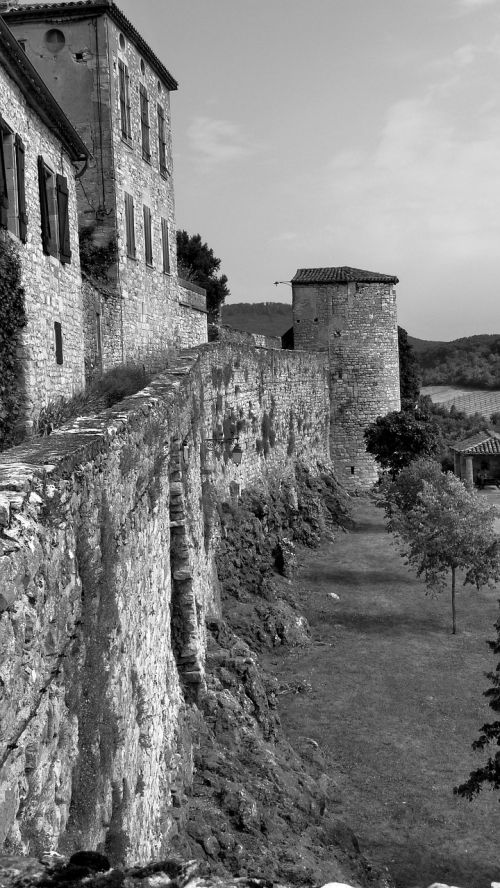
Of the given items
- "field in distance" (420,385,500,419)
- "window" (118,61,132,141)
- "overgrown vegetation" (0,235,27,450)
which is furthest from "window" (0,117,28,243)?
"field in distance" (420,385,500,419)

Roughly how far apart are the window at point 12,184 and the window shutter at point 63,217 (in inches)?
73.9

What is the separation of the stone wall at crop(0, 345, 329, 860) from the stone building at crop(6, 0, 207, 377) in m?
8.10

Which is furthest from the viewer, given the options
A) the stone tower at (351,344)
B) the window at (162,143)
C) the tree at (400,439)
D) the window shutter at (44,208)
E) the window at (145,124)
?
the stone tower at (351,344)

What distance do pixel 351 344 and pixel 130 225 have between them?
15.2 meters

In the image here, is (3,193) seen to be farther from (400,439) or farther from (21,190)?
(400,439)

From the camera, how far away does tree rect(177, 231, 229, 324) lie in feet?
Result: 140

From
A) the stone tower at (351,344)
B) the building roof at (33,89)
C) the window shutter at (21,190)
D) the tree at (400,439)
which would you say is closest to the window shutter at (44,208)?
the building roof at (33,89)

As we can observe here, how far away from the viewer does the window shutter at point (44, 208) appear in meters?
12.0

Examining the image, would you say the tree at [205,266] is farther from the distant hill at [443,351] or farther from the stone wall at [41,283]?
the distant hill at [443,351]

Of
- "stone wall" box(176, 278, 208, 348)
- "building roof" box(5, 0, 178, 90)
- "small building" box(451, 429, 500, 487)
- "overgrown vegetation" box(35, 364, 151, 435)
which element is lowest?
"small building" box(451, 429, 500, 487)

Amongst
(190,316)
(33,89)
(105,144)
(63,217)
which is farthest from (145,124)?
(33,89)

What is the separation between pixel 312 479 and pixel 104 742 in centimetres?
2362

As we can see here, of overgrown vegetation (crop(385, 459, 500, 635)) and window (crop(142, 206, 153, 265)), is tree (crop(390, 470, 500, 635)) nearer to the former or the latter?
overgrown vegetation (crop(385, 459, 500, 635))

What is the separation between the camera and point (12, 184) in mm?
10555
